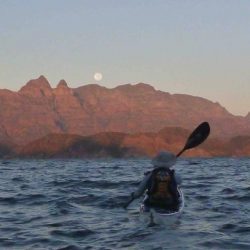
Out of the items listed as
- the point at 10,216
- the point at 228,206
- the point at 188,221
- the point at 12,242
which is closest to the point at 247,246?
the point at 188,221

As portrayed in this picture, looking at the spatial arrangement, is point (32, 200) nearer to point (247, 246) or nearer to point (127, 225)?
point (127, 225)

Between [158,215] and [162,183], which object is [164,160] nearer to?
[162,183]

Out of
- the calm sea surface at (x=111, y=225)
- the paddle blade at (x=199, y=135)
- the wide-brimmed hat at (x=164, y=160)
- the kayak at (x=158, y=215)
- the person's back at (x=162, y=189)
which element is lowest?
the calm sea surface at (x=111, y=225)

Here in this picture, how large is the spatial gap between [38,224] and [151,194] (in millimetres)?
3285

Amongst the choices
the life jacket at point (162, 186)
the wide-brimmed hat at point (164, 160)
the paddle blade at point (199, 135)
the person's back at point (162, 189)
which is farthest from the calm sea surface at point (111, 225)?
the paddle blade at point (199, 135)

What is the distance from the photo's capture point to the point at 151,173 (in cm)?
1277

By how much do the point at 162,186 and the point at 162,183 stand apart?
0.11 m

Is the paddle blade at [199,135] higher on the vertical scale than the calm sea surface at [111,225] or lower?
higher

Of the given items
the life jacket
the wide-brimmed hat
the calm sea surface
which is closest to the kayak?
the calm sea surface

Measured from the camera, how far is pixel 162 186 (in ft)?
41.2

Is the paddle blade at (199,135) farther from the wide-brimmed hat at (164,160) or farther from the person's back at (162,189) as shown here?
the wide-brimmed hat at (164,160)

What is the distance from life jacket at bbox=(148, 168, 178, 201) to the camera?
12.5 metres

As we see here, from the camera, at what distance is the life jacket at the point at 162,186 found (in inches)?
492

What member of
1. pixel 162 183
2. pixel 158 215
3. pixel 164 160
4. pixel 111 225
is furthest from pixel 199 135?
pixel 111 225
